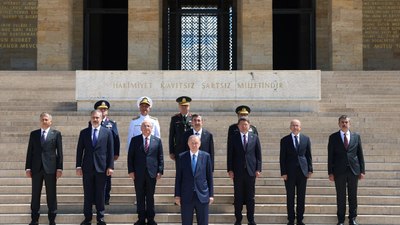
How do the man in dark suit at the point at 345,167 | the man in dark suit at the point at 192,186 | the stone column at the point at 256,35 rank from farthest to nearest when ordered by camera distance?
the stone column at the point at 256,35 < the man in dark suit at the point at 345,167 < the man in dark suit at the point at 192,186

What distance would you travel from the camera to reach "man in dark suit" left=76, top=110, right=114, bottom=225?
919 cm

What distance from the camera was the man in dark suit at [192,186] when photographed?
8.12m

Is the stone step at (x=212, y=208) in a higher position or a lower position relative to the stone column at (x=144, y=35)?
lower

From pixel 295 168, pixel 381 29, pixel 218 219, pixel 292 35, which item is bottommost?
pixel 218 219

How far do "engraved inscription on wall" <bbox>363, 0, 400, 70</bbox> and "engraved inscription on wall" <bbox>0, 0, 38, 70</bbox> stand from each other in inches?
505

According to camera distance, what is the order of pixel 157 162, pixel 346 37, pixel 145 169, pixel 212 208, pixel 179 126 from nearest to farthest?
1. pixel 145 169
2. pixel 157 162
3. pixel 179 126
4. pixel 212 208
5. pixel 346 37

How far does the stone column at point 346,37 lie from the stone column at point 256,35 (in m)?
2.26

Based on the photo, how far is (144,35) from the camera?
2447cm

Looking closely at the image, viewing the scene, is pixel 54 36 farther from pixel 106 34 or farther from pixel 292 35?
pixel 292 35

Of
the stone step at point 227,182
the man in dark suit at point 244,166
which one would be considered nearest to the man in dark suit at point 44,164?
the stone step at point 227,182

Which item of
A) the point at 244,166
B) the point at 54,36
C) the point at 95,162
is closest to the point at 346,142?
the point at 244,166

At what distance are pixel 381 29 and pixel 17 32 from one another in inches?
556

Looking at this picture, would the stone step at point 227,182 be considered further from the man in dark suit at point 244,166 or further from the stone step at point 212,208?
the man in dark suit at point 244,166

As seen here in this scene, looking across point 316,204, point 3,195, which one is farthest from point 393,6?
point 3,195
